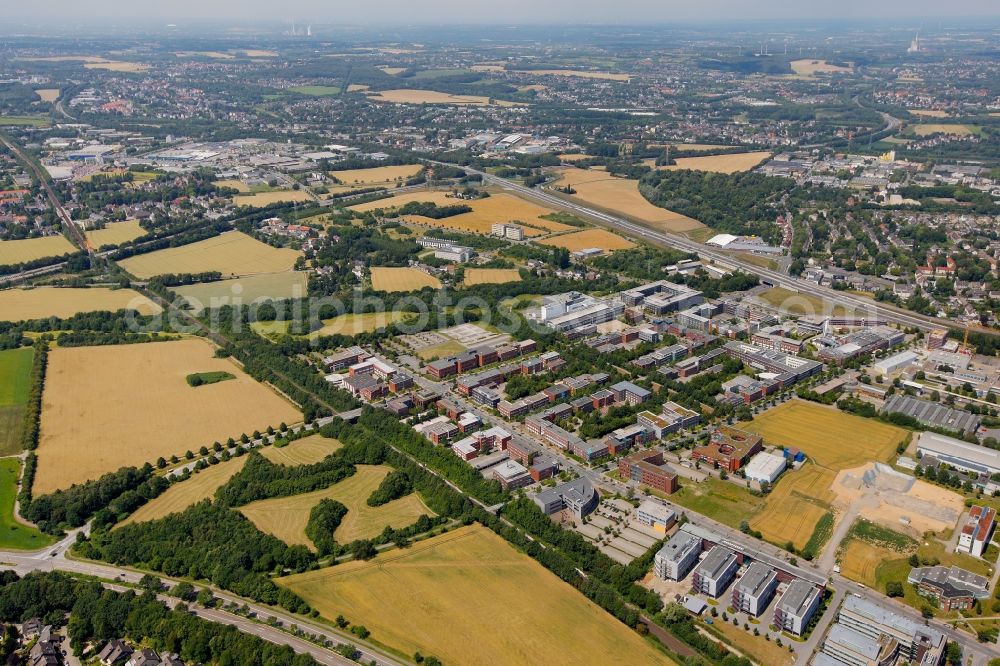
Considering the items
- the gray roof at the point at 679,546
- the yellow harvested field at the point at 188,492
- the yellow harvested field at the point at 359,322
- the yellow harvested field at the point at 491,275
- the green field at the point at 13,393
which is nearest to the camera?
the gray roof at the point at 679,546

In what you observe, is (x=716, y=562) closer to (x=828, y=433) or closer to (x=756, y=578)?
(x=756, y=578)

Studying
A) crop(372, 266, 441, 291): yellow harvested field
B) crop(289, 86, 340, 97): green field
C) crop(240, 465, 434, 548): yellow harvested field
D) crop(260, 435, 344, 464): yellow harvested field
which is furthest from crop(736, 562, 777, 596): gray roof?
crop(289, 86, 340, 97): green field

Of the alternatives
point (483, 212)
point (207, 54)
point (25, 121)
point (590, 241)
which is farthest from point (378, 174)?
point (207, 54)

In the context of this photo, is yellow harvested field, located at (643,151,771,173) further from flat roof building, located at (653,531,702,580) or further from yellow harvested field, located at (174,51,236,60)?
yellow harvested field, located at (174,51,236,60)

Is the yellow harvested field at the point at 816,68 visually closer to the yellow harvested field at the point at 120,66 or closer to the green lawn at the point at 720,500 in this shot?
the yellow harvested field at the point at 120,66

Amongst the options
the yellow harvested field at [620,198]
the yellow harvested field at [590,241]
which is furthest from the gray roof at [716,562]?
the yellow harvested field at [620,198]
